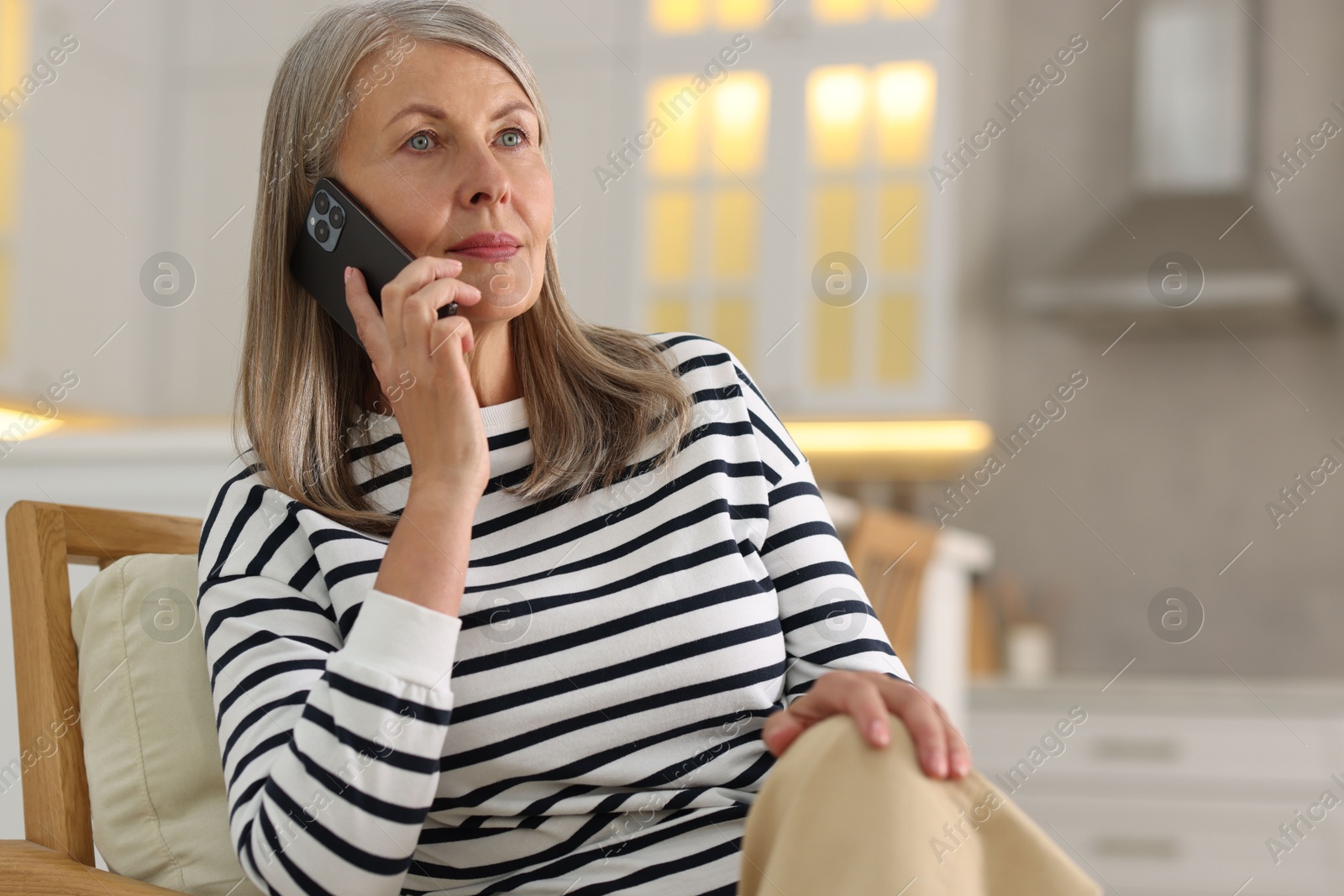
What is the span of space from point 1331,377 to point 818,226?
53.7 inches

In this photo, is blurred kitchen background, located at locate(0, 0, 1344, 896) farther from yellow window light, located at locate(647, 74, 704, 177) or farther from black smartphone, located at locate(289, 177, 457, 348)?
black smartphone, located at locate(289, 177, 457, 348)

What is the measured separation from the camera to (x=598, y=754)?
2.78 feet

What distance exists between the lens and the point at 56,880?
793 millimetres

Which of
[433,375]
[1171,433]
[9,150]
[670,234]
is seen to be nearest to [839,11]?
[670,234]

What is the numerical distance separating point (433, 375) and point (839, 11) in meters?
2.48

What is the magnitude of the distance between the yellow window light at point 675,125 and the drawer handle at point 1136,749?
5.47 feet

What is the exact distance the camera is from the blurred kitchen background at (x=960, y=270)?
2953mm

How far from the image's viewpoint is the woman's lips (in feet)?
3.06

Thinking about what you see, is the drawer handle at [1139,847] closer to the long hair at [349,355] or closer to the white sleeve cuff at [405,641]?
the long hair at [349,355]

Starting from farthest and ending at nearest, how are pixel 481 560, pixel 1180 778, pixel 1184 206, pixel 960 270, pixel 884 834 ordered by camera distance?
pixel 960 270 → pixel 1184 206 → pixel 1180 778 → pixel 481 560 → pixel 884 834

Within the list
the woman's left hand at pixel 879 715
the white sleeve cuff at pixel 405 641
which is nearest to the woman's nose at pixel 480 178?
the white sleeve cuff at pixel 405 641

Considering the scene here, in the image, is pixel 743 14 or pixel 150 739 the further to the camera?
pixel 743 14

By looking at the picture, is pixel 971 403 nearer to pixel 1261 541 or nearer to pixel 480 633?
pixel 1261 541

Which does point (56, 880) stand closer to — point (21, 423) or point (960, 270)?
point (21, 423)
